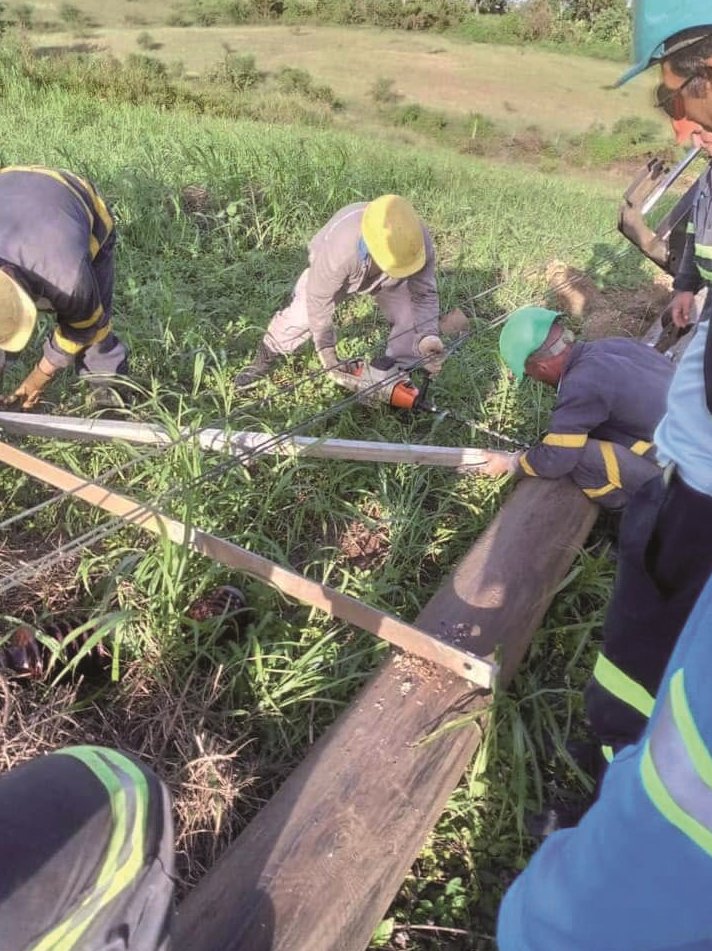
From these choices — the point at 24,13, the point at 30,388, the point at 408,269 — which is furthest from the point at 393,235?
the point at 24,13

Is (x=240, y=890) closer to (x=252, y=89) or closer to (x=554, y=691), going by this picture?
(x=554, y=691)

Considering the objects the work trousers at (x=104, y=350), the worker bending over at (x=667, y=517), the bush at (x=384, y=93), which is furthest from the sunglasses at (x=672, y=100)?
the bush at (x=384, y=93)

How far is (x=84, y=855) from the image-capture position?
0.83 metres

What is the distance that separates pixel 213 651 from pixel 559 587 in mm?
1171

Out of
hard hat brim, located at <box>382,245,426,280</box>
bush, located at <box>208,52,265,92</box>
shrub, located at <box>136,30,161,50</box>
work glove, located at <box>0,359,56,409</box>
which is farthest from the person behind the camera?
shrub, located at <box>136,30,161,50</box>

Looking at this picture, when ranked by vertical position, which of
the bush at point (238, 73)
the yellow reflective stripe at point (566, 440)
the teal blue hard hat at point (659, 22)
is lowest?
the yellow reflective stripe at point (566, 440)

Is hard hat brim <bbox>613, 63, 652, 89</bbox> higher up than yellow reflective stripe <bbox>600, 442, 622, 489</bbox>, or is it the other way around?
hard hat brim <bbox>613, 63, 652, 89</bbox>

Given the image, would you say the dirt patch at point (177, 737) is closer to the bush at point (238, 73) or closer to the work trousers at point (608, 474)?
the work trousers at point (608, 474)

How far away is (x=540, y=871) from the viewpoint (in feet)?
2.80

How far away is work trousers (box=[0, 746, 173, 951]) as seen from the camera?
2.57 ft

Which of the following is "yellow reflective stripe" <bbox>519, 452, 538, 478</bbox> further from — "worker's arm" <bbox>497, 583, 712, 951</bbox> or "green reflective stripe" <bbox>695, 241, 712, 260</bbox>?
"worker's arm" <bbox>497, 583, 712, 951</bbox>

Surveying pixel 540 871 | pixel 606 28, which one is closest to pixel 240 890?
pixel 540 871

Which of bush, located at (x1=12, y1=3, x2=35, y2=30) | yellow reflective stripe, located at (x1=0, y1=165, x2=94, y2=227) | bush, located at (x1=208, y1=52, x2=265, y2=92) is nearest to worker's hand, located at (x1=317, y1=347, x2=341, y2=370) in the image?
yellow reflective stripe, located at (x1=0, y1=165, x2=94, y2=227)

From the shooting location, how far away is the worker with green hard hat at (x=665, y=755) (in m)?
0.64
